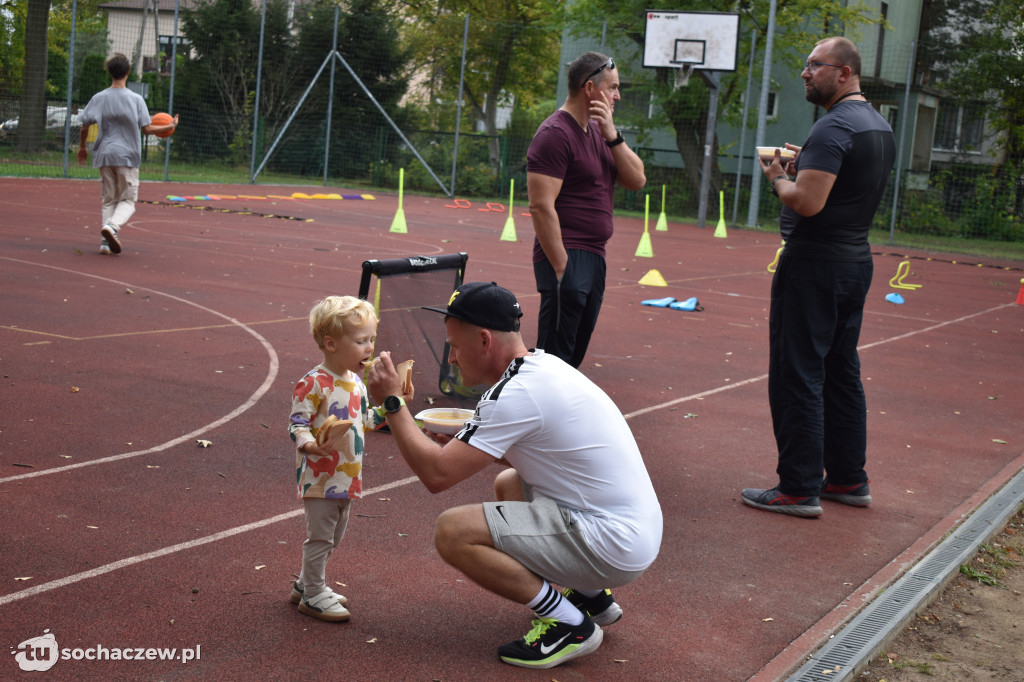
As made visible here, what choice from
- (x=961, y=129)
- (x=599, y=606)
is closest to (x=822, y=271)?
(x=599, y=606)

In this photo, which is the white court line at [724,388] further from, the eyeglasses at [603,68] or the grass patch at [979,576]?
the grass patch at [979,576]

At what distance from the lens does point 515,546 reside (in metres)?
3.70

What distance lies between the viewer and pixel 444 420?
546cm

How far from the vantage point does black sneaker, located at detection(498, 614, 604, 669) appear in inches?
147

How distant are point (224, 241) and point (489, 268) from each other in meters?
3.97

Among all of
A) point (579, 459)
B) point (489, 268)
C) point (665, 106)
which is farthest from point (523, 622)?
point (665, 106)

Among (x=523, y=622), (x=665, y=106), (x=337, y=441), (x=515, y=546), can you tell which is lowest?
(x=523, y=622)

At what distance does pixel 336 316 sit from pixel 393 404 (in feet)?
1.59

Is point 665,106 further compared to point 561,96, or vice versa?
point 561,96

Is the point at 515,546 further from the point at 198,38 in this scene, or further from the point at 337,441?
the point at 198,38

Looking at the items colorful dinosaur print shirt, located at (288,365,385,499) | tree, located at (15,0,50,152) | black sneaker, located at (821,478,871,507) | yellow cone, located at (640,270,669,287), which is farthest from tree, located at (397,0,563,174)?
colorful dinosaur print shirt, located at (288,365,385,499)

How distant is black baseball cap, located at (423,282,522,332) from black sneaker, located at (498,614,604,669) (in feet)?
3.43

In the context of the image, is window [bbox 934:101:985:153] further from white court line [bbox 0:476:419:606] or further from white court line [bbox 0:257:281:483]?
white court line [bbox 0:476:419:606]

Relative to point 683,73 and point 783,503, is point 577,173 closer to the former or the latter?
point 783,503
